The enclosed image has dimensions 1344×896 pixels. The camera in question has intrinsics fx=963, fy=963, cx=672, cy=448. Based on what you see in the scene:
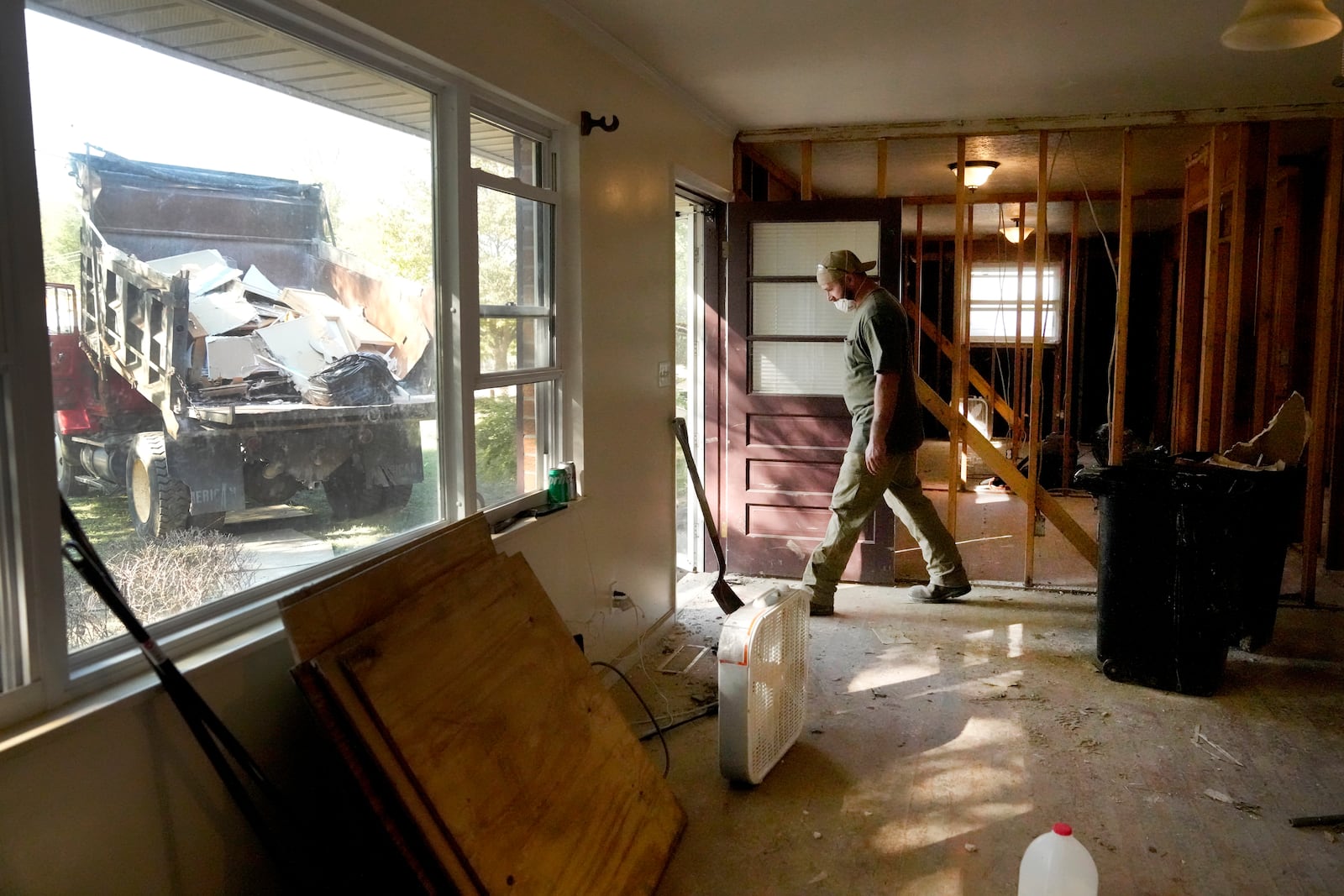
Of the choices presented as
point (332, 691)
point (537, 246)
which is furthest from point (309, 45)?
point (332, 691)

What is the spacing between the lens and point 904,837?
2.52 meters

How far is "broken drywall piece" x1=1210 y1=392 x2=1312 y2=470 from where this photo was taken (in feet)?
12.7

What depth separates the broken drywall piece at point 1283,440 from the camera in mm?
3877

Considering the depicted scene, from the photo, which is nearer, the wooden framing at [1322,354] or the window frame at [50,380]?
the window frame at [50,380]

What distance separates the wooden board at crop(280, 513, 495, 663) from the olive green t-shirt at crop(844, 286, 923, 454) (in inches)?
94.4

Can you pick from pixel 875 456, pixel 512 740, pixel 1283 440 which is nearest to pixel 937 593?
pixel 875 456

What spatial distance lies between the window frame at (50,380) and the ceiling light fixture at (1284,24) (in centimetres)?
191

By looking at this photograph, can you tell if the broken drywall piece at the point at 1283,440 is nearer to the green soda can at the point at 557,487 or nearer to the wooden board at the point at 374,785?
the green soda can at the point at 557,487

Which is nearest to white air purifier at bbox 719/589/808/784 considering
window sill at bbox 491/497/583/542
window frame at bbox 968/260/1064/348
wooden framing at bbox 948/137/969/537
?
window sill at bbox 491/497/583/542

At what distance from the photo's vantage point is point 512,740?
1985 millimetres

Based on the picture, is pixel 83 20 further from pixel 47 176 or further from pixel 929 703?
pixel 929 703

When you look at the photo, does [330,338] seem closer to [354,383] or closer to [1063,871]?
[354,383]

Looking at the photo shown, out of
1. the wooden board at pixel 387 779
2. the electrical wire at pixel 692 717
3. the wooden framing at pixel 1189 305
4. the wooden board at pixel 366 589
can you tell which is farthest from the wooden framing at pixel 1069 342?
the wooden board at pixel 387 779

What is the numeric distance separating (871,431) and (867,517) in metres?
0.44
